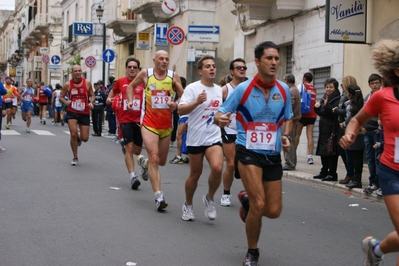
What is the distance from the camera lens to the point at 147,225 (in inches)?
328

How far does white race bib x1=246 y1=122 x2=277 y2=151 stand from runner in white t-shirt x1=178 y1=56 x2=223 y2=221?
194cm

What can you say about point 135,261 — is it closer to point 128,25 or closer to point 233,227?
point 233,227

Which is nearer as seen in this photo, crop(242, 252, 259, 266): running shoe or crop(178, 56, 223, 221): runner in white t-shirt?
crop(242, 252, 259, 266): running shoe

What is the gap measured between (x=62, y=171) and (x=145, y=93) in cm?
413

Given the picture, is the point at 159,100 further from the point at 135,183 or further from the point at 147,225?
the point at 147,225

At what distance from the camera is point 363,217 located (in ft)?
32.0

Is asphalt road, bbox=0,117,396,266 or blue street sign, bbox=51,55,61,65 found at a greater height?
blue street sign, bbox=51,55,61,65

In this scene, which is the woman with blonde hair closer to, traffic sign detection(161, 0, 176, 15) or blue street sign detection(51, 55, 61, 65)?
traffic sign detection(161, 0, 176, 15)

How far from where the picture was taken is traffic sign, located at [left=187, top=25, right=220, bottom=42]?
2258 cm

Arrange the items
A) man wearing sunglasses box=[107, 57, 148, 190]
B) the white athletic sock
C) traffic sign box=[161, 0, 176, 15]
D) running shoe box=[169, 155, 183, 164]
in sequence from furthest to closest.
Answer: traffic sign box=[161, 0, 176, 15]
running shoe box=[169, 155, 183, 164]
man wearing sunglasses box=[107, 57, 148, 190]
the white athletic sock

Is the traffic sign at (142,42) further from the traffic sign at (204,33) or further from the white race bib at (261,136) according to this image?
the white race bib at (261,136)

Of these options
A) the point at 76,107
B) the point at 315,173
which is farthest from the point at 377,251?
the point at 76,107

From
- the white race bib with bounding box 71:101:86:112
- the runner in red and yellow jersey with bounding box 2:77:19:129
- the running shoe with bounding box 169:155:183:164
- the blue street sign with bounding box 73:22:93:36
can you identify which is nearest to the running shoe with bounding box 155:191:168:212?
the white race bib with bounding box 71:101:86:112

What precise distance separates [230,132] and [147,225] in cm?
214
